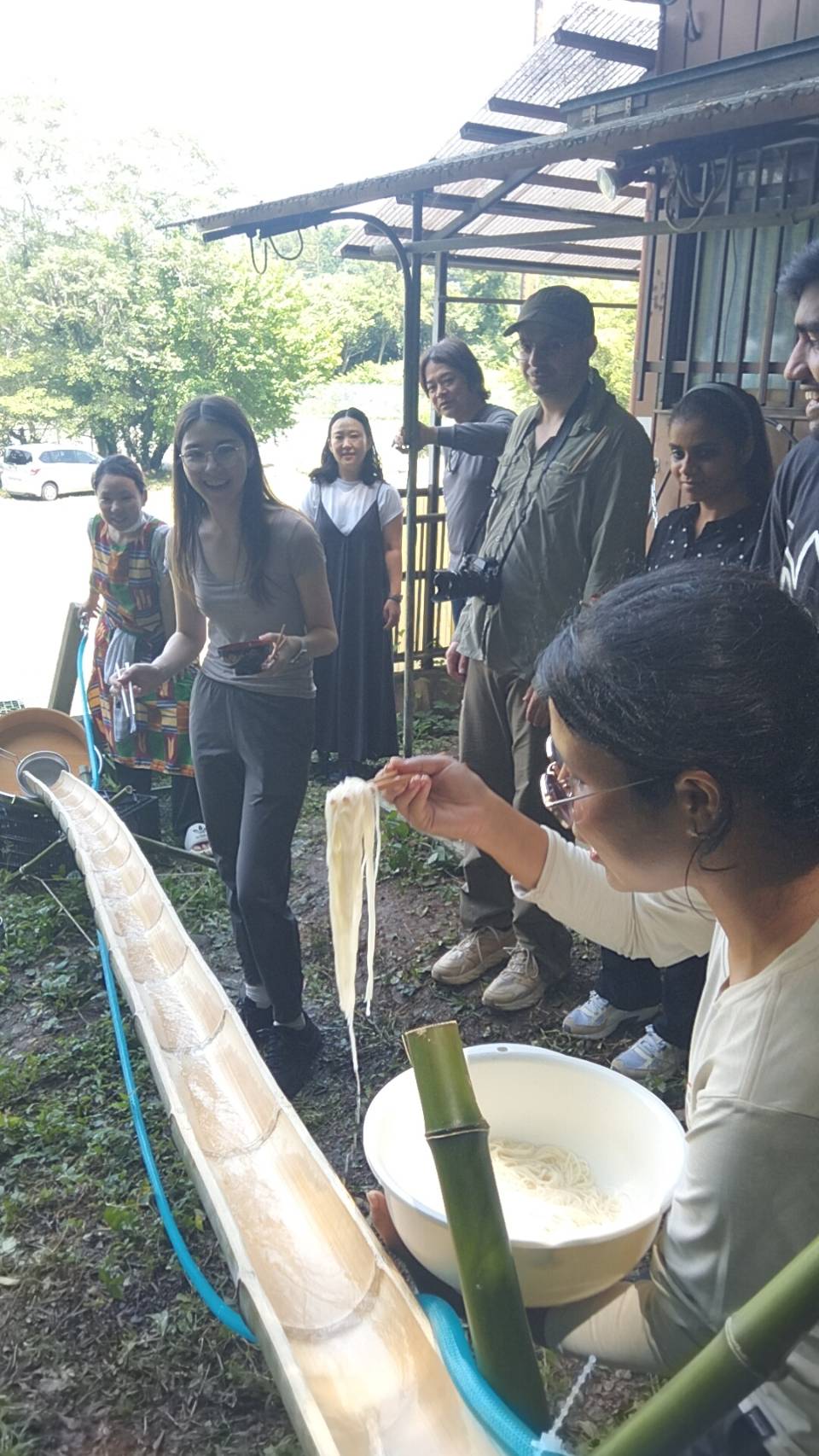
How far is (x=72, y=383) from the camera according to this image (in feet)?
90.2

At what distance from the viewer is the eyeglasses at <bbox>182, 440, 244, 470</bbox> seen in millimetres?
3293

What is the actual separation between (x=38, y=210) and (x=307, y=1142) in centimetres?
3563

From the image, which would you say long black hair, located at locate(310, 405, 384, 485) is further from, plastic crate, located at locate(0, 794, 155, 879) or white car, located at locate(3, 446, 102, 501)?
white car, located at locate(3, 446, 102, 501)

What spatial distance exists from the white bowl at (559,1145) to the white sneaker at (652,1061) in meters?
1.60

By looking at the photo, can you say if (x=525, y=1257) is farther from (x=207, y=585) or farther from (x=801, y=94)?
(x=801, y=94)

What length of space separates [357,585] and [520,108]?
292 centimetres

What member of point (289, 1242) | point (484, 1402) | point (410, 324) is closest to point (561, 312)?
point (410, 324)

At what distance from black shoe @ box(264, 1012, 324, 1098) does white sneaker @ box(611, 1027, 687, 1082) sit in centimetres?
111

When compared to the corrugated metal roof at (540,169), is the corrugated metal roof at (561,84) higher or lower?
higher

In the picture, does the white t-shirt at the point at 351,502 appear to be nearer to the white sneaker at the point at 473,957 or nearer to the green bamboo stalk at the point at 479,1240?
the white sneaker at the point at 473,957

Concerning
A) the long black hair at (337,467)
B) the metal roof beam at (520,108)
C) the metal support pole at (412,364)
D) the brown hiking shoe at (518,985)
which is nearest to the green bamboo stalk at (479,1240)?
the brown hiking shoe at (518,985)

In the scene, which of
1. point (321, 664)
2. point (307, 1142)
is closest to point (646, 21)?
point (321, 664)

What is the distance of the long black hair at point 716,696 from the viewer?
44.3 inches

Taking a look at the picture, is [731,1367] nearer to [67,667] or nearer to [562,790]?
[562,790]
